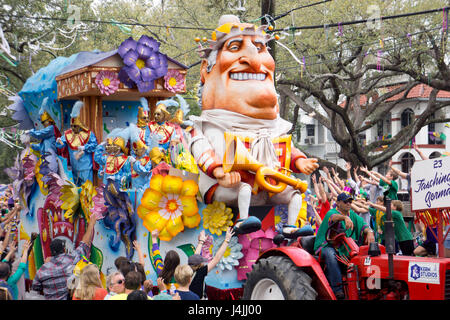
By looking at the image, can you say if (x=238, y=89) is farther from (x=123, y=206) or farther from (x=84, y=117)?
(x=84, y=117)

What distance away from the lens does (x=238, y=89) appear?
7809 mm

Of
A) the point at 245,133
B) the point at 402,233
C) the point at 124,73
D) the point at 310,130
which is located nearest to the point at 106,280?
the point at 245,133

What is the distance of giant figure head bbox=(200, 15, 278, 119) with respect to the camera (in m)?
7.80

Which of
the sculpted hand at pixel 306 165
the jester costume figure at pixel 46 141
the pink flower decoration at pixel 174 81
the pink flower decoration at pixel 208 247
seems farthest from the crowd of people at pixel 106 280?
the pink flower decoration at pixel 174 81

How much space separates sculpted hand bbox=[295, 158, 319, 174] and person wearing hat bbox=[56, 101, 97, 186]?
11.0 feet

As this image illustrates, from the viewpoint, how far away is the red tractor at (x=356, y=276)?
18.1 ft

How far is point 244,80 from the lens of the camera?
785cm

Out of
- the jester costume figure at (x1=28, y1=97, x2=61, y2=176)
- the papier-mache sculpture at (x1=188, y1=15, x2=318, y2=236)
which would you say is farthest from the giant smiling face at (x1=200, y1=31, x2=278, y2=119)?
the jester costume figure at (x1=28, y1=97, x2=61, y2=176)

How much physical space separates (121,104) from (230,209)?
375cm

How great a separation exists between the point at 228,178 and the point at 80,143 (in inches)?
125

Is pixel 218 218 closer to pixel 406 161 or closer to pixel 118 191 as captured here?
pixel 118 191

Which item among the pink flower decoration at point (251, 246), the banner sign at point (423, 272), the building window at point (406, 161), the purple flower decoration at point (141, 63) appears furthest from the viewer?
the building window at point (406, 161)

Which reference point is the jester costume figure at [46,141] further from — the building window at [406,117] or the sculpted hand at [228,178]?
the building window at [406,117]

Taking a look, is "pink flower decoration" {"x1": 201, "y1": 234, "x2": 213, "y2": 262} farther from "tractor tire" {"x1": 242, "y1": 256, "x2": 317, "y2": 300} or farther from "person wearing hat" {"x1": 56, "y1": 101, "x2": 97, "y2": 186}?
"person wearing hat" {"x1": 56, "y1": 101, "x2": 97, "y2": 186}
